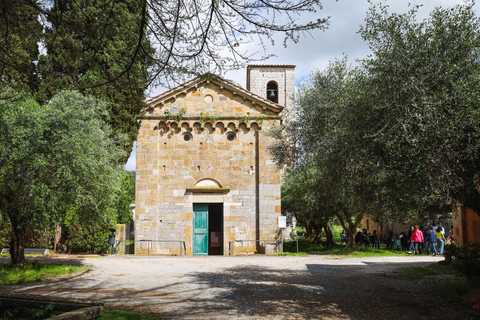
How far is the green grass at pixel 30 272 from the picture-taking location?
9.45 m

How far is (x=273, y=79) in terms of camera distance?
36.8 meters

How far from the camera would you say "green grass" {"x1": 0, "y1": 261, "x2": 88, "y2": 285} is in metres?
9.45

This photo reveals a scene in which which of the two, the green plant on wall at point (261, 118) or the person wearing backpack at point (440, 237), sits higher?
the green plant on wall at point (261, 118)

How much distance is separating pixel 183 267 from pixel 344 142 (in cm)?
705

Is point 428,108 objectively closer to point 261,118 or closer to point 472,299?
point 472,299

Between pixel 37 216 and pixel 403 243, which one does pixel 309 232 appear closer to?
pixel 403 243

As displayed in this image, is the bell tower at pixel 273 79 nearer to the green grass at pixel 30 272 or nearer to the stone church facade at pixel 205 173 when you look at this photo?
the stone church facade at pixel 205 173

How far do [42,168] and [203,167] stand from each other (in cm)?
883

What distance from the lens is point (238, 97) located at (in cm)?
1878

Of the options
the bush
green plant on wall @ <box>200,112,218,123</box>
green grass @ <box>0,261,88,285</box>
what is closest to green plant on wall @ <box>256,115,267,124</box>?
green plant on wall @ <box>200,112,218,123</box>

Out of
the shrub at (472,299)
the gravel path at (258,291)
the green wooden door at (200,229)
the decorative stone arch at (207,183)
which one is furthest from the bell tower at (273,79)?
the shrub at (472,299)

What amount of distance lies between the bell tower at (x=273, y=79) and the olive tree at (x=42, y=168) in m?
26.2

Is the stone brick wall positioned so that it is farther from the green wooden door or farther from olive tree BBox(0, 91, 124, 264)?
olive tree BBox(0, 91, 124, 264)

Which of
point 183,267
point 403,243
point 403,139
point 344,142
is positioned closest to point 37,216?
point 183,267
